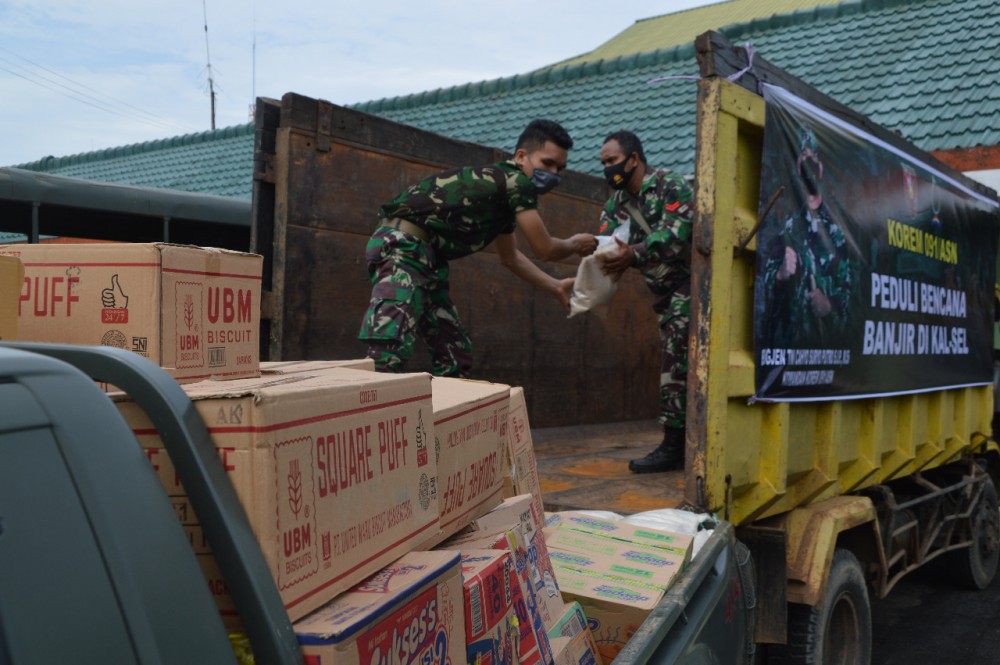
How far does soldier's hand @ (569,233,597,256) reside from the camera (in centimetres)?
439

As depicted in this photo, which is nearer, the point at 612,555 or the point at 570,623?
the point at 570,623

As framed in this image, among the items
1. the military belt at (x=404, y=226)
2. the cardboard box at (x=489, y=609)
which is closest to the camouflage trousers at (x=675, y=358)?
the military belt at (x=404, y=226)

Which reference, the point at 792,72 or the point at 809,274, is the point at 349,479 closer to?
the point at 809,274

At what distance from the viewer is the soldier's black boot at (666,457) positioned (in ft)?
12.8

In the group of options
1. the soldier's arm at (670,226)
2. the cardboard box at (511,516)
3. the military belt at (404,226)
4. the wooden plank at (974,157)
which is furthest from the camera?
the wooden plank at (974,157)

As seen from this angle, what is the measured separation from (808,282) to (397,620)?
234 cm

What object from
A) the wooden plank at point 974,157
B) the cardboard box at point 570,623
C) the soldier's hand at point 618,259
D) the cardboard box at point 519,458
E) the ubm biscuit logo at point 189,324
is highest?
the wooden plank at point 974,157

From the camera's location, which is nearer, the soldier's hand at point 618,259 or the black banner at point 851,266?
the black banner at point 851,266

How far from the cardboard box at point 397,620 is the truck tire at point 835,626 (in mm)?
1930

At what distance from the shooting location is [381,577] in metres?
1.44

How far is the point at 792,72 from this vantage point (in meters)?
10.9

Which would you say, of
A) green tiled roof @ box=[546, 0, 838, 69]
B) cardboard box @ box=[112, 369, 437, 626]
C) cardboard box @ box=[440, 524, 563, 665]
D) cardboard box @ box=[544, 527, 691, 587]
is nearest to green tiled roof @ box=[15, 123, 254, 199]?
green tiled roof @ box=[546, 0, 838, 69]

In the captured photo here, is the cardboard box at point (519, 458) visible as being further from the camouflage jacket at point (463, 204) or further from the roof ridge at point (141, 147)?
the roof ridge at point (141, 147)

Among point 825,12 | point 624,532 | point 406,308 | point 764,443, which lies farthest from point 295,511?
point 825,12
